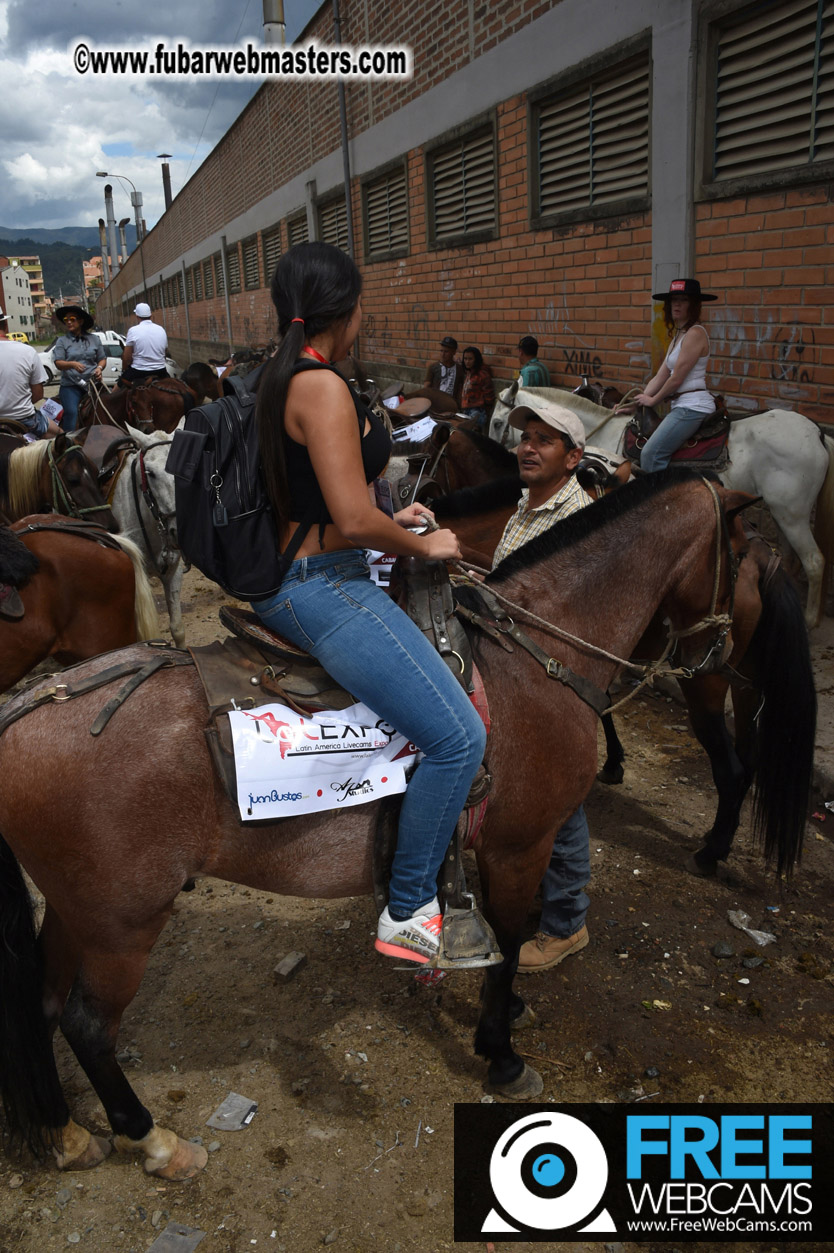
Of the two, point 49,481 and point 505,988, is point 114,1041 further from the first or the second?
point 49,481

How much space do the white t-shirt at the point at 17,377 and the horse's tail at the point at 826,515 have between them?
264 inches

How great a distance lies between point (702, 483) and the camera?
281cm

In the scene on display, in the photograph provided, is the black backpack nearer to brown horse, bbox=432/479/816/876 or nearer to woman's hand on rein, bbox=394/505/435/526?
woman's hand on rein, bbox=394/505/435/526

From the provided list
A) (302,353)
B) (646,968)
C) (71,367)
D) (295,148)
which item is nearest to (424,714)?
(302,353)

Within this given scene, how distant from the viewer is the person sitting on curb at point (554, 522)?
132 inches

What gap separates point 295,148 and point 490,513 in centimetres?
1657

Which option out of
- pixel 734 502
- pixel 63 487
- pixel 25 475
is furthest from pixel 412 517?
pixel 25 475

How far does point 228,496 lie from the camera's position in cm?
221

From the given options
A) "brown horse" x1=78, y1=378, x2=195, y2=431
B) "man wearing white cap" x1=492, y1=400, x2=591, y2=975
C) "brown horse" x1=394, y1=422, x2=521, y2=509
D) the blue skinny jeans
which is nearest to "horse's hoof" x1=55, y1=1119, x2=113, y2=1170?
"man wearing white cap" x1=492, y1=400, x2=591, y2=975

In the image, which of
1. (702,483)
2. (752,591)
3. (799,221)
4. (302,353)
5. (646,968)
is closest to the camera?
(302,353)

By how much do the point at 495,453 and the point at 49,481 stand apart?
11.5 ft

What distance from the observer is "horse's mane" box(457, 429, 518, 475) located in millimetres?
6625

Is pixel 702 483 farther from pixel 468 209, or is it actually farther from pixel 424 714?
pixel 468 209

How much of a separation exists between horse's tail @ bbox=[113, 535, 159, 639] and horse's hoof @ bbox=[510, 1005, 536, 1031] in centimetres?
312
